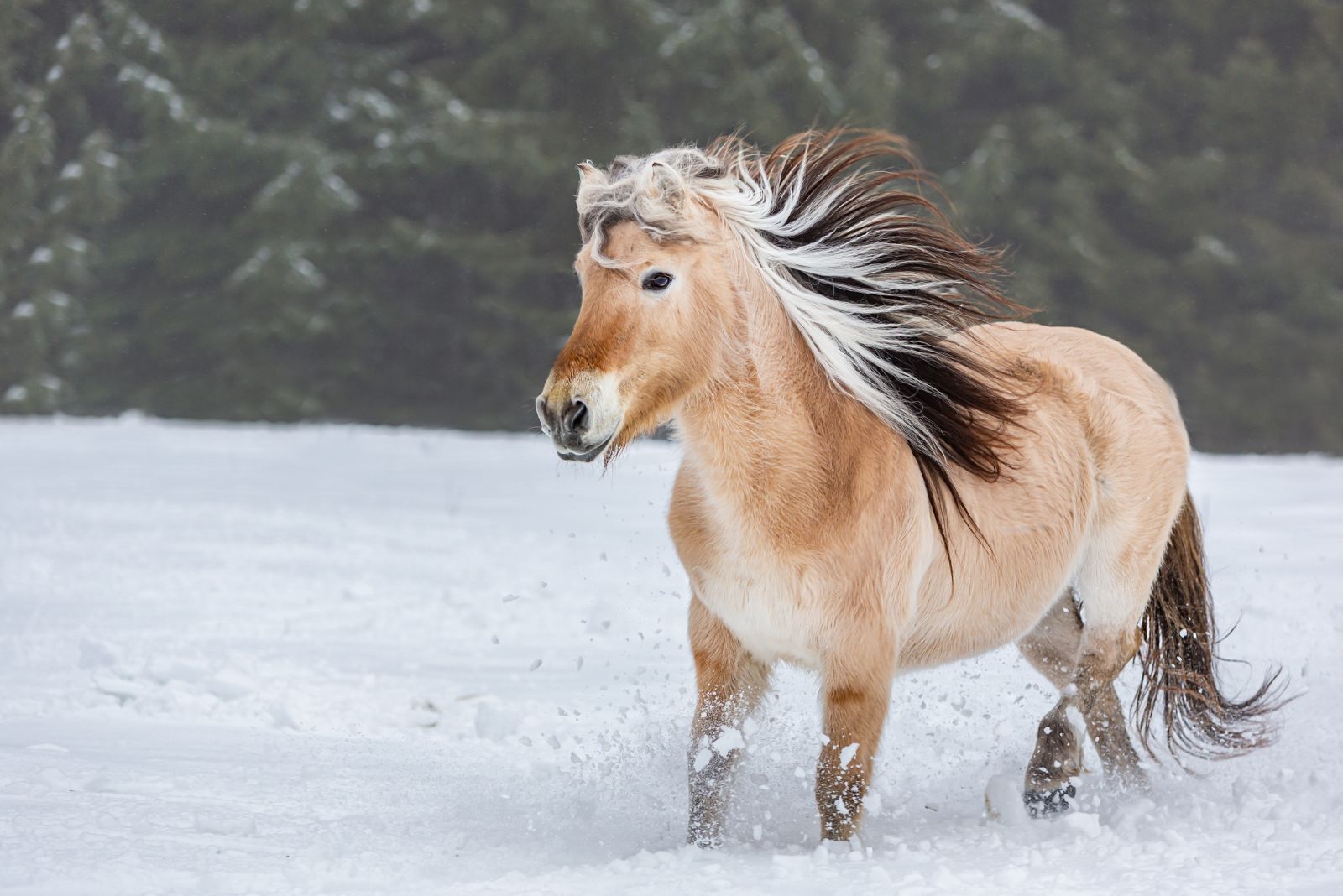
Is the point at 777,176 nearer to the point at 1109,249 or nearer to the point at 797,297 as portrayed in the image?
the point at 797,297

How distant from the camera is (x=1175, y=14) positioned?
2338cm

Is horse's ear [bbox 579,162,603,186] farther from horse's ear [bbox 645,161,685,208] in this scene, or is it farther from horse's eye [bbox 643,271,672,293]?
horse's eye [bbox 643,271,672,293]

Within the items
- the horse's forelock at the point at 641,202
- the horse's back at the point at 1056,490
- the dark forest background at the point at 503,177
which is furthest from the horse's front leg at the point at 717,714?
the dark forest background at the point at 503,177

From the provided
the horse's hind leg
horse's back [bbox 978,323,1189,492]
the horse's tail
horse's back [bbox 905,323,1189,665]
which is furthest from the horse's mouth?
the horse's tail

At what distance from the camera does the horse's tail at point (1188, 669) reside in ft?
15.1

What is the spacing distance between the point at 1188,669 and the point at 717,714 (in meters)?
2.04

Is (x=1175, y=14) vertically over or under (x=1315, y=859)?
over

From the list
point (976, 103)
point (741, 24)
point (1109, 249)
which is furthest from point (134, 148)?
point (1109, 249)

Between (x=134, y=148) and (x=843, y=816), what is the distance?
21.8 meters

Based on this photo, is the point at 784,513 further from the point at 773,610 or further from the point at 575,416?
the point at 575,416

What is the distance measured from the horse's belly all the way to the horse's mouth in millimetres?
519

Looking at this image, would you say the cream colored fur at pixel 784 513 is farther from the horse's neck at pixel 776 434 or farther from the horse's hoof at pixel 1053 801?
the horse's hoof at pixel 1053 801

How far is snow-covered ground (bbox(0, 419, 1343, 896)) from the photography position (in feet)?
10.4

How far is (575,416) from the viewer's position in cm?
311
